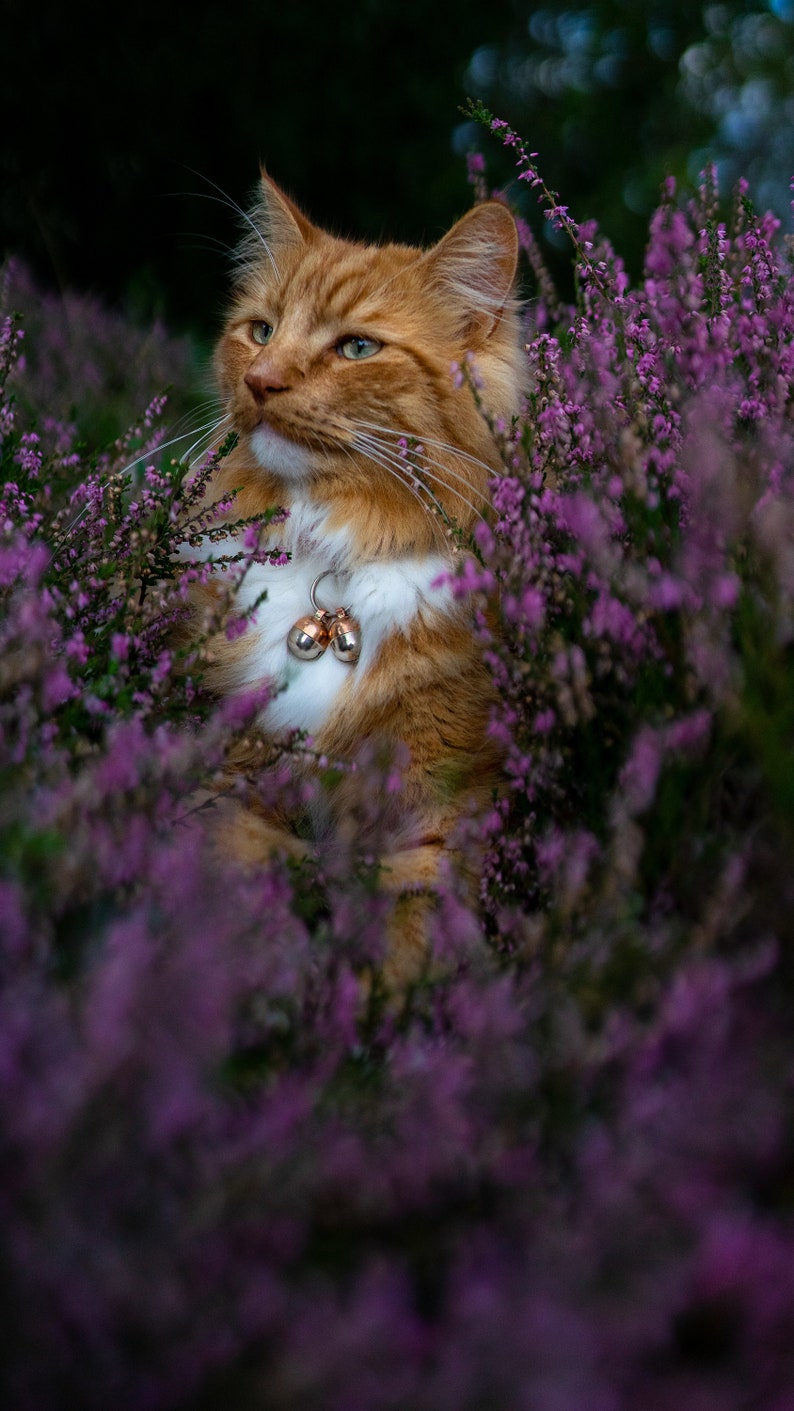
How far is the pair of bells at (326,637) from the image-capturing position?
2004 mm

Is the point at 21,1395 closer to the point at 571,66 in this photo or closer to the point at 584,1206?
the point at 584,1206

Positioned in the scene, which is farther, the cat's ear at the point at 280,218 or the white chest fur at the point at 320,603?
the cat's ear at the point at 280,218

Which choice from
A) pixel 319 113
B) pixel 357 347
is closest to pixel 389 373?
pixel 357 347

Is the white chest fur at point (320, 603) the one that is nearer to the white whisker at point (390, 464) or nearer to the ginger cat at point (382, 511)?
the ginger cat at point (382, 511)

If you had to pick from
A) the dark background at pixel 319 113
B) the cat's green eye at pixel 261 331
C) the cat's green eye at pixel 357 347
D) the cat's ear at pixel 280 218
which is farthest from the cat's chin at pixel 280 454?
the dark background at pixel 319 113

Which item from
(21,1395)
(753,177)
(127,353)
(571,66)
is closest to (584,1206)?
(21,1395)

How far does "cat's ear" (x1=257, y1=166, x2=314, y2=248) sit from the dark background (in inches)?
114

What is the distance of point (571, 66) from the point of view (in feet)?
24.2

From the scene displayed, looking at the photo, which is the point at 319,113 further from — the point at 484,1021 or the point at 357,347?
the point at 484,1021

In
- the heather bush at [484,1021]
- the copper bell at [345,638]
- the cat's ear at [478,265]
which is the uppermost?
the cat's ear at [478,265]

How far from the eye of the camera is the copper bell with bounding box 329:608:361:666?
2.00m

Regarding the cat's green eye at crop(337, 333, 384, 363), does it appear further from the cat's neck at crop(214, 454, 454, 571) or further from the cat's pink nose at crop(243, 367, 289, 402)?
the cat's neck at crop(214, 454, 454, 571)

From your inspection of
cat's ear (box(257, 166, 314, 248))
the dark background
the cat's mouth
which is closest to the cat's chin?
the cat's mouth

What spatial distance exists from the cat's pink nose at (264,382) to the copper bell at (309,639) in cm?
45
